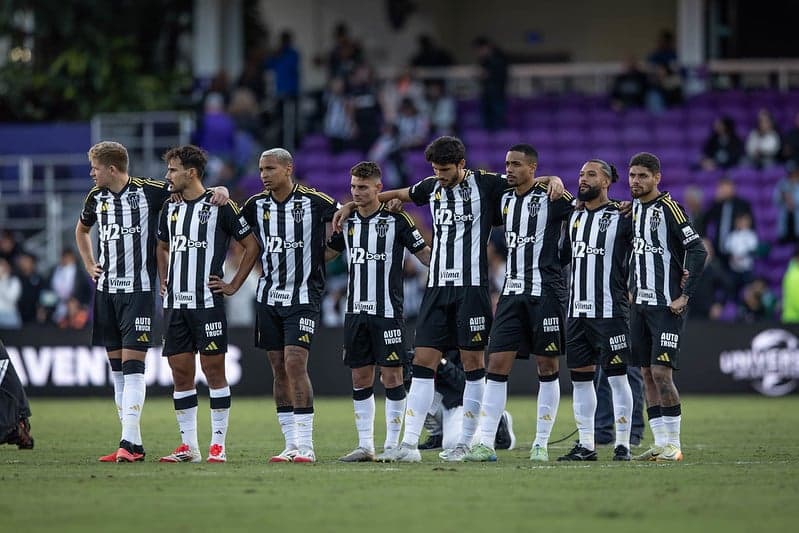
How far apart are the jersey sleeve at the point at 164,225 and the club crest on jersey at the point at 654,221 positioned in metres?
3.88

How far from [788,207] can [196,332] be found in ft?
47.9

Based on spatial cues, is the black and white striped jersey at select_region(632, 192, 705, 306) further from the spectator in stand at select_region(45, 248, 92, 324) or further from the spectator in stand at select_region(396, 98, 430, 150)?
the spectator in stand at select_region(396, 98, 430, 150)

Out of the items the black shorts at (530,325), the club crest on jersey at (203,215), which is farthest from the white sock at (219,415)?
the black shorts at (530,325)

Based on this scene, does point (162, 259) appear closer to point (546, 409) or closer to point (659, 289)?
point (546, 409)

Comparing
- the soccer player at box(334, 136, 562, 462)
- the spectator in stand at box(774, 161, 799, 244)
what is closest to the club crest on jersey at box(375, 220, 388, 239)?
the soccer player at box(334, 136, 562, 462)

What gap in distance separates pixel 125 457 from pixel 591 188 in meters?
4.26

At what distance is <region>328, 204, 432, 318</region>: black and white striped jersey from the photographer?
38.0 feet

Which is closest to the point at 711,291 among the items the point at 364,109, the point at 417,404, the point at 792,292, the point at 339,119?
the point at 792,292

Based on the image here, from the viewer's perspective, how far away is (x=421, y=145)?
26344 millimetres

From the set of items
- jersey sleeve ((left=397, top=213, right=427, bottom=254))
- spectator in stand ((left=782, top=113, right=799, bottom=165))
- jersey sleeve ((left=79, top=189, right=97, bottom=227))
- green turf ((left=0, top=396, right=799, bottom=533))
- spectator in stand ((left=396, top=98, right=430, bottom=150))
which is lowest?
green turf ((left=0, top=396, right=799, bottom=533))

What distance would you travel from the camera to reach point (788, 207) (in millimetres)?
23500

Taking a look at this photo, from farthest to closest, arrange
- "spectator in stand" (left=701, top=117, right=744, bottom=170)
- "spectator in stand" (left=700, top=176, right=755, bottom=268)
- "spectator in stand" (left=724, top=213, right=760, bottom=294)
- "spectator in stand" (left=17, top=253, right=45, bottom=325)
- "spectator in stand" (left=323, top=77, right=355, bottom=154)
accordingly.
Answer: "spectator in stand" (left=323, top=77, right=355, bottom=154), "spectator in stand" (left=701, top=117, right=744, bottom=170), "spectator in stand" (left=17, top=253, right=45, bottom=325), "spectator in stand" (left=700, top=176, right=755, bottom=268), "spectator in stand" (left=724, top=213, right=760, bottom=294)

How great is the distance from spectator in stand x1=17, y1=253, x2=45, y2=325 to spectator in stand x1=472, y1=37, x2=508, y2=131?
8.61 m

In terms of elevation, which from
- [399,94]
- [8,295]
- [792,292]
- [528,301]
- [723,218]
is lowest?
[528,301]
